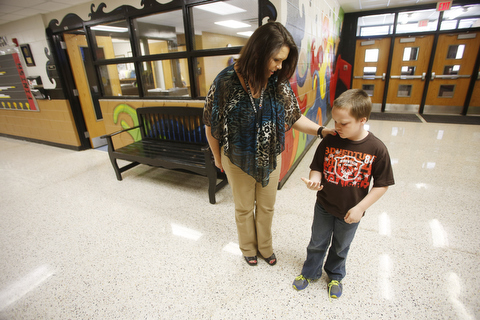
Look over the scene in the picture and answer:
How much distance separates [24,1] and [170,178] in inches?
125

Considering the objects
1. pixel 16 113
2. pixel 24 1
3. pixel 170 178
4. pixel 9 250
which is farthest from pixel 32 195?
pixel 16 113

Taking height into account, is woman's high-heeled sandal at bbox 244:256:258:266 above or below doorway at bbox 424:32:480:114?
below

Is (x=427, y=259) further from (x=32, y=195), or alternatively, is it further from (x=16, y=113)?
(x=16, y=113)

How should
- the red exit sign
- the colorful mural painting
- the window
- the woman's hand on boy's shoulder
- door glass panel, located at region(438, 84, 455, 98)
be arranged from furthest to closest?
door glass panel, located at region(438, 84, 455, 98), the red exit sign, the window, the colorful mural painting, the woman's hand on boy's shoulder

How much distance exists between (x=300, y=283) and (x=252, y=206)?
0.56 metres

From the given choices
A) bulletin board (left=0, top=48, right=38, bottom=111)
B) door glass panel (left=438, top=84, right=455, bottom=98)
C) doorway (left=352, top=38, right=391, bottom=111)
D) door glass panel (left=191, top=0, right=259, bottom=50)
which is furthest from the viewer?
doorway (left=352, top=38, right=391, bottom=111)

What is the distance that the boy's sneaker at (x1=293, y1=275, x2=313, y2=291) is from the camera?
1.44m

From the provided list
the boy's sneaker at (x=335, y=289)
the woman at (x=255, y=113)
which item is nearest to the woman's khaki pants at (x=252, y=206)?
the woman at (x=255, y=113)

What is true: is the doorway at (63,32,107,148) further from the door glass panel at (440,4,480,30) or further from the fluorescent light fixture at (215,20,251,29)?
the door glass panel at (440,4,480,30)

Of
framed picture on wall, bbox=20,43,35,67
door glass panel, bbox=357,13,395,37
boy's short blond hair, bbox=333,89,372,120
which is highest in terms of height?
door glass panel, bbox=357,13,395,37

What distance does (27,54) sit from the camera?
4.23m

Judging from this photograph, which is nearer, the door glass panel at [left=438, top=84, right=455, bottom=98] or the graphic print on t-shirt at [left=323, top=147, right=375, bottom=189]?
the graphic print on t-shirt at [left=323, top=147, right=375, bottom=189]

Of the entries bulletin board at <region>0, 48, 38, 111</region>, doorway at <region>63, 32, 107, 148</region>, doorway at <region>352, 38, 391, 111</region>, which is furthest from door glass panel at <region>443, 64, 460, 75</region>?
bulletin board at <region>0, 48, 38, 111</region>

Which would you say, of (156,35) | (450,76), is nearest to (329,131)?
(156,35)
